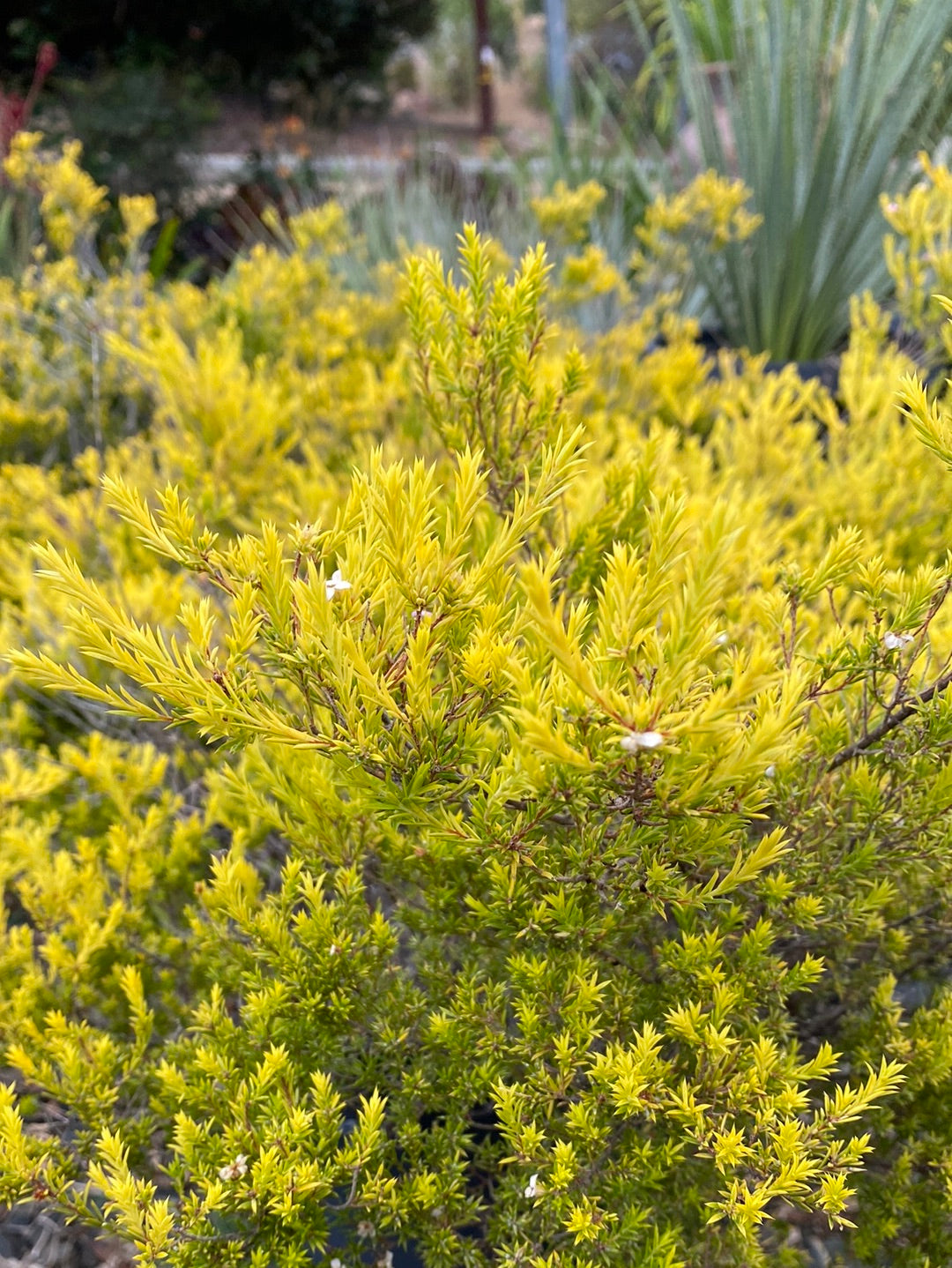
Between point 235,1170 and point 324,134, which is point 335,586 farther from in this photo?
point 324,134

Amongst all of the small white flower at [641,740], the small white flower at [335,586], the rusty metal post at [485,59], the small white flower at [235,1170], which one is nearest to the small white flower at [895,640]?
the small white flower at [641,740]

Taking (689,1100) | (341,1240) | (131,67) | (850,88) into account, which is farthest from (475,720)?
(131,67)

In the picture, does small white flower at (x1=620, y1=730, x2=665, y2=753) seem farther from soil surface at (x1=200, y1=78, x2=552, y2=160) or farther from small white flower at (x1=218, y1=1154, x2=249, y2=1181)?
soil surface at (x1=200, y1=78, x2=552, y2=160)

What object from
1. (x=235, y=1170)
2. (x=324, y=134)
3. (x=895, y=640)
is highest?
(x=324, y=134)

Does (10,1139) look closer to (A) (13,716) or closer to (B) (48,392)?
(A) (13,716)

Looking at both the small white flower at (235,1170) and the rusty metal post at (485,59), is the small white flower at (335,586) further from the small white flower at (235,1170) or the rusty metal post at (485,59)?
the rusty metal post at (485,59)

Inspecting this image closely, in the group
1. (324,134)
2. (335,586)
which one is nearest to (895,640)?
(335,586)
